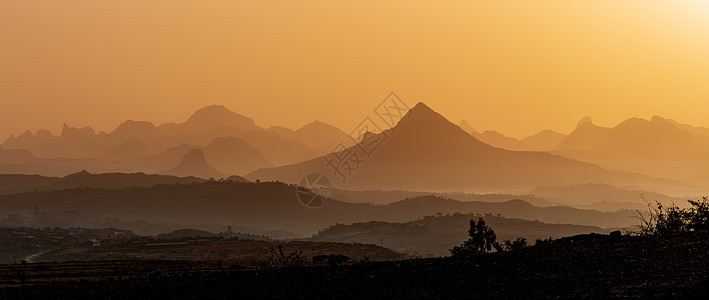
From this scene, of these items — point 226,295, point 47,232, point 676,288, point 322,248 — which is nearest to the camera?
point 676,288

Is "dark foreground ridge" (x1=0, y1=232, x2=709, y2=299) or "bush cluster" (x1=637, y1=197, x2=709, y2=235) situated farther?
"bush cluster" (x1=637, y1=197, x2=709, y2=235)

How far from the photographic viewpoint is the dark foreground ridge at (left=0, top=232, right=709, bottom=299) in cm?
2336

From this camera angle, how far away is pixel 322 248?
125500mm

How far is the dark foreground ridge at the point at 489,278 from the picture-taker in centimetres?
2336

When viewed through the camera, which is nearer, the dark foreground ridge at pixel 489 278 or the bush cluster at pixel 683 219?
the dark foreground ridge at pixel 489 278

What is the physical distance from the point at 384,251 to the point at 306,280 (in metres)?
103

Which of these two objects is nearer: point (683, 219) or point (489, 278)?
point (489, 278)

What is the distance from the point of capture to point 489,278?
86.9 feet

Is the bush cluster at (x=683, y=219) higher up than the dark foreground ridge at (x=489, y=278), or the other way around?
the bush cluster at (x=683, y=219)

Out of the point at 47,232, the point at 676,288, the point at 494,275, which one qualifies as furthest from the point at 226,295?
the point at 47,232

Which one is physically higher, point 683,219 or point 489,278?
point 683,219

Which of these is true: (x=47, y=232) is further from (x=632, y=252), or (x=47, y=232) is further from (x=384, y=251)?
(x=632, y=252)

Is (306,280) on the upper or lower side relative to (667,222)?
lower

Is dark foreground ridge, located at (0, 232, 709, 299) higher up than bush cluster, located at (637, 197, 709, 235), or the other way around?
bush cluster, located at (637, 197, 709, 235)
